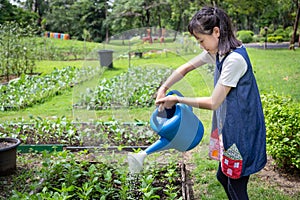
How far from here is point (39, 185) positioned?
3.13m

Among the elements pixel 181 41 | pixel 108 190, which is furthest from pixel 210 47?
pixel 108 190

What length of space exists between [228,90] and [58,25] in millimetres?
27411

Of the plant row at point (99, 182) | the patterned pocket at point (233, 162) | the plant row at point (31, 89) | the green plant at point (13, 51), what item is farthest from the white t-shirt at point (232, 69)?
the green plant at point (13, 51)

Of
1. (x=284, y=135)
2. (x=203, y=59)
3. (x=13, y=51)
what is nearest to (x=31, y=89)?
(x=13, y=51)

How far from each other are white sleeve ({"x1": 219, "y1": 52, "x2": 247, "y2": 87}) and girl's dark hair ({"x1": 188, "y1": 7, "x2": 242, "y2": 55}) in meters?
0.06

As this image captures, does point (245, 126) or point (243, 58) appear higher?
point (243, 58)

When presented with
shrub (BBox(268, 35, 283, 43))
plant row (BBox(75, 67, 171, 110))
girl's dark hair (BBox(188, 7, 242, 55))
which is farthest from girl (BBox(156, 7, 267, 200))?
shrub (BBox(268, 35, 283, 43))

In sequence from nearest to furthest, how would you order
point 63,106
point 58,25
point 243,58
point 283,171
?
point 243,58, point 283,171, point 63,106, point 58,25

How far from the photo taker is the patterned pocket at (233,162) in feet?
6.88

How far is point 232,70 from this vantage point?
2.00 m

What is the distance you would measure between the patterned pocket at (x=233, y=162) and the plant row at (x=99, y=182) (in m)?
0.72

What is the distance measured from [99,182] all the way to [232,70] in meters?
1.57

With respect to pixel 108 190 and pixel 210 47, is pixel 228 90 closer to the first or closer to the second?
pixel 210 47

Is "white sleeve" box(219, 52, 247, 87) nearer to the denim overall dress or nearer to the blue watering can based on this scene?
the denim overall dress
